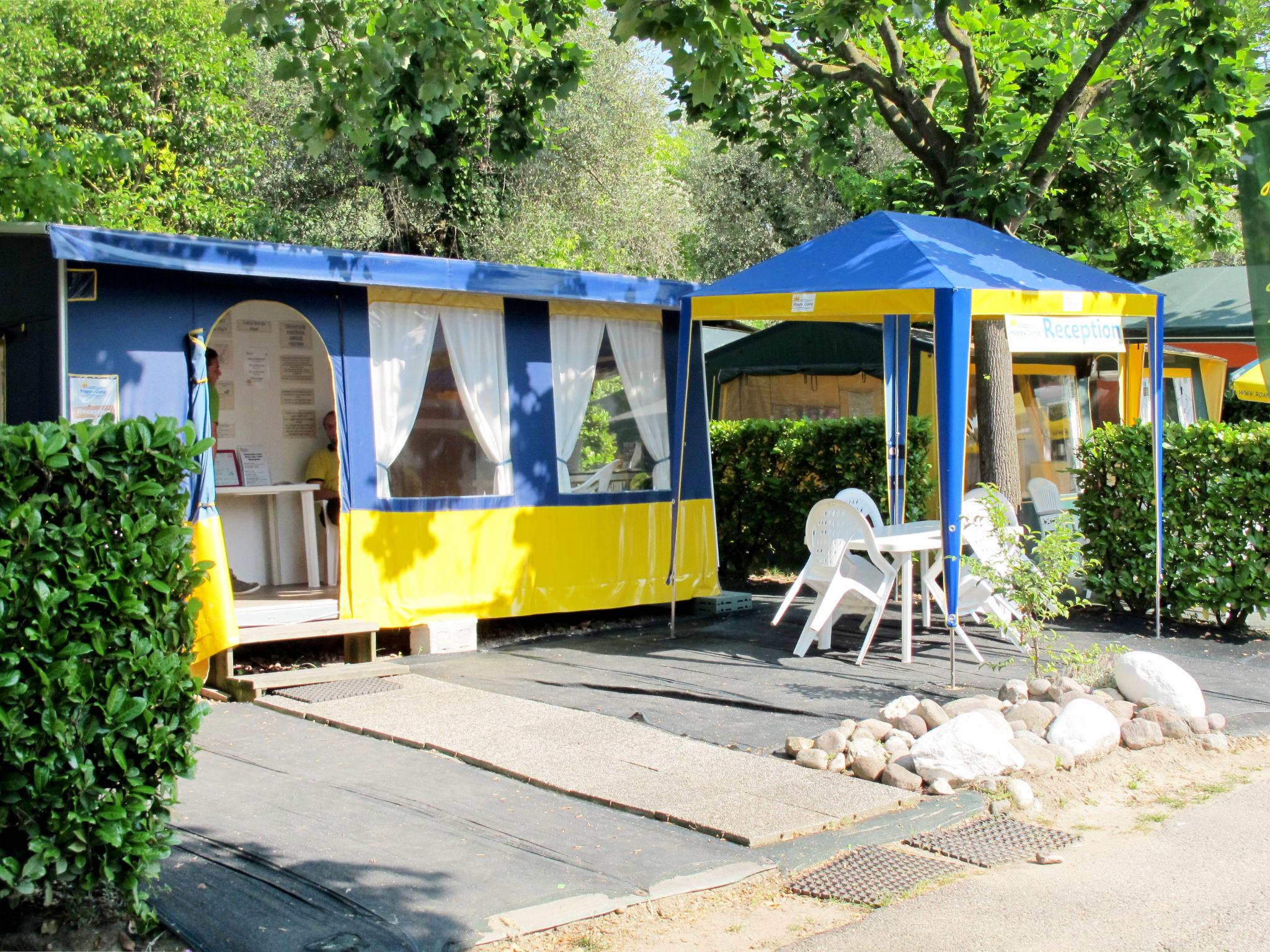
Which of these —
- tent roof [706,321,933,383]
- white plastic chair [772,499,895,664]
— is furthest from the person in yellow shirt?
tent roof [706,321,933,383]

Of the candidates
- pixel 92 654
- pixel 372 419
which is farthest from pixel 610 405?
pixel 92 654

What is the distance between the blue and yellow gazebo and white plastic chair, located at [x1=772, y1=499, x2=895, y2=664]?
2.28ft

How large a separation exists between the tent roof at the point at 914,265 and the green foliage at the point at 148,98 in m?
11.4

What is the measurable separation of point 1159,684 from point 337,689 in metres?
4.56

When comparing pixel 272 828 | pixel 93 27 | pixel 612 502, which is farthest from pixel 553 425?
pixel 93 27

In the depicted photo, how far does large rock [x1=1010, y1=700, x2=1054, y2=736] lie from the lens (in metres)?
5.86

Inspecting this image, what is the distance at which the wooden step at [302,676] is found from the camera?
711 cm

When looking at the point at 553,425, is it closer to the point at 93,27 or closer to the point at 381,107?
the point at 381,107

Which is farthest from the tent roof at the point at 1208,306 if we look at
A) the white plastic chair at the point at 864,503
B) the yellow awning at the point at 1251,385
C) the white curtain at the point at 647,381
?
the white curtain at the point at 647,381

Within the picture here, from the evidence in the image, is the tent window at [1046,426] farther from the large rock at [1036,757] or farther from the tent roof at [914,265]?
the large rock at [1036,757]

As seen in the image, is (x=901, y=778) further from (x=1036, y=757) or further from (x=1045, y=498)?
(x=1045, y=498)

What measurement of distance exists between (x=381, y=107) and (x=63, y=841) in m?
6.89

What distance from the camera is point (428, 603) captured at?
8.38m

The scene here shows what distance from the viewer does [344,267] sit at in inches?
306
